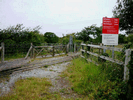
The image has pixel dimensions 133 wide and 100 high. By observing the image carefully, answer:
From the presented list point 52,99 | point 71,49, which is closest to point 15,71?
point 52,99

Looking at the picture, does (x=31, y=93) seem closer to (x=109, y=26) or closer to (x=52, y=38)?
(x=109, y=26)

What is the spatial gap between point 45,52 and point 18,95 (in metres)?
8.41

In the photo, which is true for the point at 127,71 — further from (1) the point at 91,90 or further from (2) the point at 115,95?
(1) the point at 91,90

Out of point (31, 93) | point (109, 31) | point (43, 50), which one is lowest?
point (31, 93)

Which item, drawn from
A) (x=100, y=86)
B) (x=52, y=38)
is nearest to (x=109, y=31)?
(x=100, y=86)

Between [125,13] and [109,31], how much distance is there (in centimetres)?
1376

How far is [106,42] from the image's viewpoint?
4980 millimetres

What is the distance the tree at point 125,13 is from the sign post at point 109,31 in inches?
508

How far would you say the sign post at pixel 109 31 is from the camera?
5.00m

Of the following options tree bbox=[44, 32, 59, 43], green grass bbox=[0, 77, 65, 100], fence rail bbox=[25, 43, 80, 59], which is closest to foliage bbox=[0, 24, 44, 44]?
fence rail bbox=[25, 43, 80, 59]

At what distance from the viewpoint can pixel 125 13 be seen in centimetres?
1625

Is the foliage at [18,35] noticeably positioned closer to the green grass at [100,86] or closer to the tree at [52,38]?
the green grass at [100,86]

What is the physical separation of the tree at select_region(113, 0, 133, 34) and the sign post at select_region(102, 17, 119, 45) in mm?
12900

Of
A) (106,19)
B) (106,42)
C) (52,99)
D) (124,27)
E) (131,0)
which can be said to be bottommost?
(52,99)
